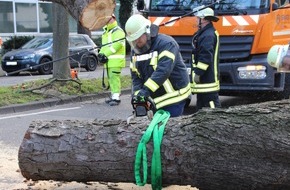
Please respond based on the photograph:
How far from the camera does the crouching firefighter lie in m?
4.51

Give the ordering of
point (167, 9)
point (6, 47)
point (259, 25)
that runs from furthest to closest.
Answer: point (6, 47)
point (167, 9)
point (259, 25)

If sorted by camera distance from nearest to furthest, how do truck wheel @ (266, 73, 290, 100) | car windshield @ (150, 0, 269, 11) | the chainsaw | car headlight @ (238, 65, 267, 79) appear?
the chainsaw < car headlight @ (238, 65, 267, 79) < car windshield @ (150, 0, 269, 11) < truck wheel @ (266, 73, 290, 100)

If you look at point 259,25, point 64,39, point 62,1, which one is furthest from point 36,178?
point 64,39

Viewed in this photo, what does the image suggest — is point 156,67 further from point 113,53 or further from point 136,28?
point 113,53

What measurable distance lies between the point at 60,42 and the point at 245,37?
14.5 ft

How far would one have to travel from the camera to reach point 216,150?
365 centimetres

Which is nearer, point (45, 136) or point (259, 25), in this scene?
point (45, 136)

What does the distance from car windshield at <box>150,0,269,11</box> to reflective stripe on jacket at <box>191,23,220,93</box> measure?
1.65m

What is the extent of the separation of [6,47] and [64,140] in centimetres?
1987

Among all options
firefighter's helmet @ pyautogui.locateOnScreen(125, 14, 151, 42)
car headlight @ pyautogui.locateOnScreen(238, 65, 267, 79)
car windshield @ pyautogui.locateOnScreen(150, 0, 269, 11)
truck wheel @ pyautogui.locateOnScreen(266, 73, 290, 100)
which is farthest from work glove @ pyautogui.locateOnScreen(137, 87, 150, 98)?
truck wheel @ pyautogui.locateOnScreen(266, 73, 290, 100)

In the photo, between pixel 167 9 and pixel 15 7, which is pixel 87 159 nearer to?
pixel 167 9

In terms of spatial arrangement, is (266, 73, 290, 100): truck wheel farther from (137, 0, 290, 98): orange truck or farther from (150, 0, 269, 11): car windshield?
(150, 0, 269, 11): car windshield

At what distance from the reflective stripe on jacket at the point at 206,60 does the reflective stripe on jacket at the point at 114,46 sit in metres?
3.25

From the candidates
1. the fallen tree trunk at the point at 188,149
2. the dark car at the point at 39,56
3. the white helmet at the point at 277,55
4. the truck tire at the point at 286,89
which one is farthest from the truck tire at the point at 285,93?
the dark car at the point at 39,56
